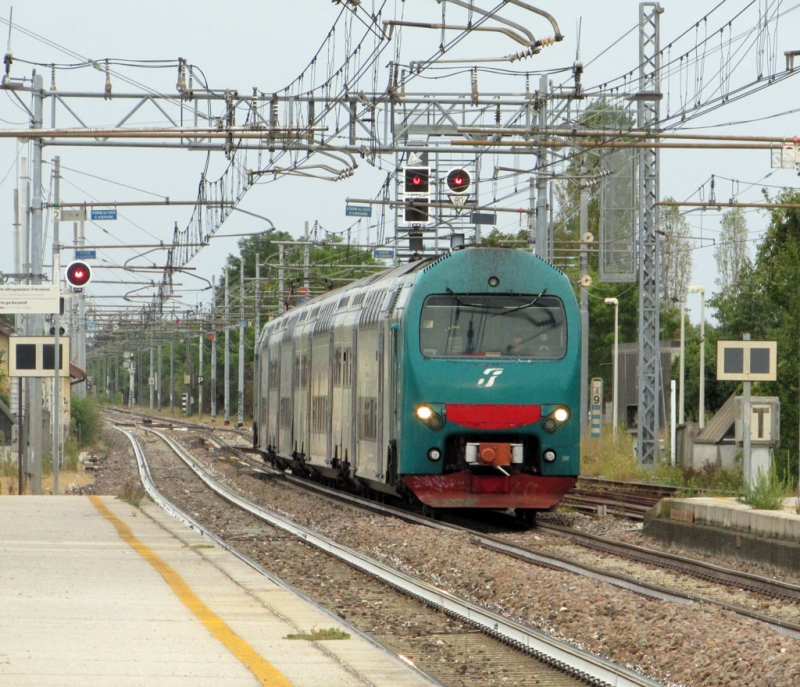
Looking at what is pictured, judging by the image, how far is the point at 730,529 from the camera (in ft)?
48.2

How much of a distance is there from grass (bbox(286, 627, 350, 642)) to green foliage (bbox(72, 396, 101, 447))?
4428 centimetres

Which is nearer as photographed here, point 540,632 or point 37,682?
point 37,682

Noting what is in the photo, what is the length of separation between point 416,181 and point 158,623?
16.8m

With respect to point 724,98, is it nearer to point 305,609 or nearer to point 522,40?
point 522,40

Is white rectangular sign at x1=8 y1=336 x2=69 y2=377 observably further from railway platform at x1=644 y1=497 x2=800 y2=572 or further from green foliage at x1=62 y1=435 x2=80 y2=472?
green foliage at x1=62 y1=435 x2=80 y2=472

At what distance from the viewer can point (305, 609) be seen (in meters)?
9.68

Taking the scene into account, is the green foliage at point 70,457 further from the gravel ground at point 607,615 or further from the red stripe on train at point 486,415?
the red stripe on train at point 486,415

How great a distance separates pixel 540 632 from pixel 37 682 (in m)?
3.84

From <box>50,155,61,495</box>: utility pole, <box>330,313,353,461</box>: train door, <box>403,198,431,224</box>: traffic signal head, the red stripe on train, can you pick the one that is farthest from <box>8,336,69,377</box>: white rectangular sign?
the red stripe on train

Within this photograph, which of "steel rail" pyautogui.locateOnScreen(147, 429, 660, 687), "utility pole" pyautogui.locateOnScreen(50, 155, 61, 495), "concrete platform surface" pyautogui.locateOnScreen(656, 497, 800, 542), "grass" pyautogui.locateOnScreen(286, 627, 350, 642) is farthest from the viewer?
"utility pole" pyautogui.locateOnScreen(50, 155, 61, 495)

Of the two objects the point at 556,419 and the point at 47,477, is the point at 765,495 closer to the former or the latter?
the point at 556,419

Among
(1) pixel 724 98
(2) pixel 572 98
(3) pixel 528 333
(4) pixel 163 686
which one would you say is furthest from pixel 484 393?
(4) pixel 163 686

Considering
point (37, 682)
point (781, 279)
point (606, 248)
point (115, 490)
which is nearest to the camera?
point (37, 682)

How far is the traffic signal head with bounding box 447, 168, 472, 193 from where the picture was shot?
25.0 metres
